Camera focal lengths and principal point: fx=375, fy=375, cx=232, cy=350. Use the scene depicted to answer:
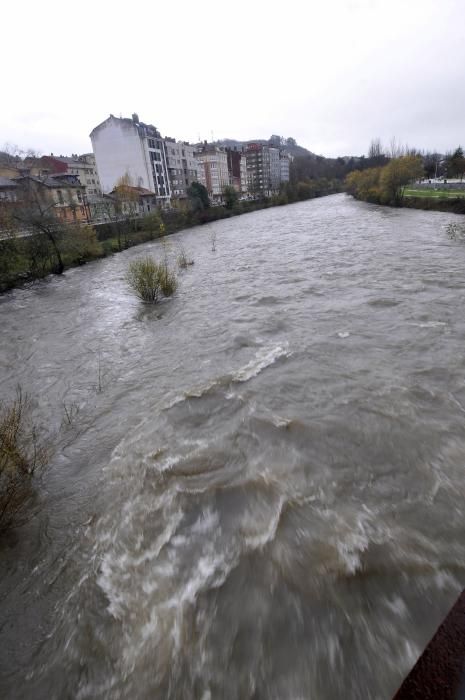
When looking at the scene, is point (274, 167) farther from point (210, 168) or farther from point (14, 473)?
point (14, 473)

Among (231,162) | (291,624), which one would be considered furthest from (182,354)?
(231,162)

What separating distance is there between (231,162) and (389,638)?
11842cm

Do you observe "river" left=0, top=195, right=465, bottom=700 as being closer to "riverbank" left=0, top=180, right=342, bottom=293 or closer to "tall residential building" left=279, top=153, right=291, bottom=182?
"riverbank" left=0, top=180, right=342, bottom=293

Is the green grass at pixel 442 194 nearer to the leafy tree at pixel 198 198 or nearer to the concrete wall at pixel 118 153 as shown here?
the leafy tree at pixel 198 198

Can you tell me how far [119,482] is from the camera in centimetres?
580

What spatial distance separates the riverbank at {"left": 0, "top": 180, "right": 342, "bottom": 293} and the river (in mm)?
13608

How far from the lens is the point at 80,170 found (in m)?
63.2

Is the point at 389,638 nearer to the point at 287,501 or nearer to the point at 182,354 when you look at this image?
the point at 287,501

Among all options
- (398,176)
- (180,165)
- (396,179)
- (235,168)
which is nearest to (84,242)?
(398,176)

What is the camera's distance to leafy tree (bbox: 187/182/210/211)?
5072cm

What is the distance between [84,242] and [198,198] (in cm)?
2781

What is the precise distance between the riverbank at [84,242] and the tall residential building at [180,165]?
21.8m

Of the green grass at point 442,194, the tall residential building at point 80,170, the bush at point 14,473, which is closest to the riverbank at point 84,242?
the tall residential building at point 80,170

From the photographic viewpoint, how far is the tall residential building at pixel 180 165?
240 feet
